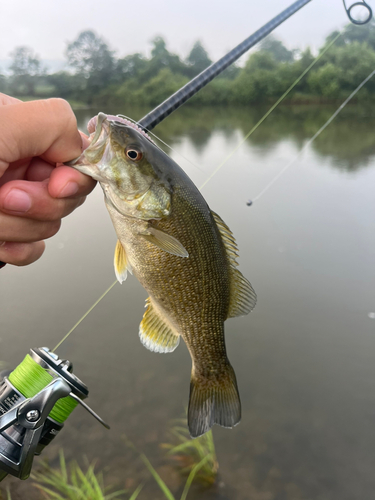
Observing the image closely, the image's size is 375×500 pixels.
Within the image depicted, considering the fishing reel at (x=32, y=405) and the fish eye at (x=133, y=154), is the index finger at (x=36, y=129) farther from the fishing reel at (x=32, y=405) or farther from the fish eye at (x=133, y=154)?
the fishing reel at (x=32, y=405)

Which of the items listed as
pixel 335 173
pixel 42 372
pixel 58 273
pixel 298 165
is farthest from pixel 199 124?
pixel 42 372

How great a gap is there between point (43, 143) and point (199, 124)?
13.4 metres

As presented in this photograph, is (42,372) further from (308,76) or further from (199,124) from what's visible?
(308,76)

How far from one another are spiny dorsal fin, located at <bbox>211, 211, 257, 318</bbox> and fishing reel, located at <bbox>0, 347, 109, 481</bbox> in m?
0.57

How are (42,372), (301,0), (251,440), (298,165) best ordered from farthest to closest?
(298,165), (251,440), (301,0), (42,372)

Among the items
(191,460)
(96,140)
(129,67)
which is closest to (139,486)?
(191,460)

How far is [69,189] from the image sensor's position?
38.4 inches

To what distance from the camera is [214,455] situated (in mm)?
2701

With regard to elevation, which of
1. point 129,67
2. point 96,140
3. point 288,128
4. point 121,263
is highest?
point 288,128

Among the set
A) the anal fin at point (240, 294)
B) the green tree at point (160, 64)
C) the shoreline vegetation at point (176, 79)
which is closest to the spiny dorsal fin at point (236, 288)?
the anal fin at point (240, 294)

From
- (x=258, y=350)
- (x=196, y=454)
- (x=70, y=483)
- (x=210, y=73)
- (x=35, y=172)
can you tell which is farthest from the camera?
(x=258, y=350)

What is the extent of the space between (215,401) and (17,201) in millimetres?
962

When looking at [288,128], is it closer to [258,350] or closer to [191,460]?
[258,350]

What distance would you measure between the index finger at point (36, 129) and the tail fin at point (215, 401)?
0.94 metres
